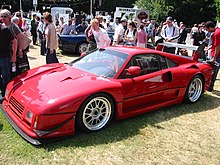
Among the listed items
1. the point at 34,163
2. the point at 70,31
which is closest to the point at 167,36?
the point at 70,31

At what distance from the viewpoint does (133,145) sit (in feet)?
11.9

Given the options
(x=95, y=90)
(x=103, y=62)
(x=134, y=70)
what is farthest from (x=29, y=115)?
(x=134, y=70)

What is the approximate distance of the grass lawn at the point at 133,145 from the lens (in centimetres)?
325

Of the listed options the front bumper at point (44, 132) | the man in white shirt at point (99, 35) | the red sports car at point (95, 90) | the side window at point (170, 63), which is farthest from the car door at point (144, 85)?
the man in white shirt at point (99, 35)

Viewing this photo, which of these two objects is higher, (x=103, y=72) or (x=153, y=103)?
(x=103, y=72)

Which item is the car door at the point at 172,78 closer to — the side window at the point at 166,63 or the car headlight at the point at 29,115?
the side window at the point at 166,63

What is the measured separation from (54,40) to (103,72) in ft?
9.13

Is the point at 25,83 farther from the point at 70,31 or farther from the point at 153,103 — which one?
the point at 70,31

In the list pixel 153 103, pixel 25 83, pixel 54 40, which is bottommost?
pixel 153 103

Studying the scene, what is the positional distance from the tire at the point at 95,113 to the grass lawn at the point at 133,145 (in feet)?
0.40

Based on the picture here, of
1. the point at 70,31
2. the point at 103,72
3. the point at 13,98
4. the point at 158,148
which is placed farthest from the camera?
the point at 70,31

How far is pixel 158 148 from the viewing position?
3.62 m

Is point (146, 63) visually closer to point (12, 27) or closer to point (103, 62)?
point (103, 62)

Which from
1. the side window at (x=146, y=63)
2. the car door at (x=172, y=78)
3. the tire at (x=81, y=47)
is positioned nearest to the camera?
the side window at (x=146, y=63)
